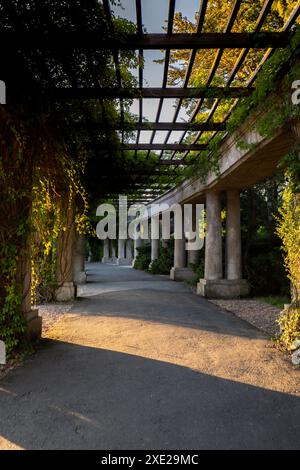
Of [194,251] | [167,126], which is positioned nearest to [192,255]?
[194,251]

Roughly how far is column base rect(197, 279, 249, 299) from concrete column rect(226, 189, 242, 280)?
197mm

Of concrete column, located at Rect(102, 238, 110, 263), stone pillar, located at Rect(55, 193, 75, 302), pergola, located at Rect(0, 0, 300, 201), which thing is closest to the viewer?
pergola, located at Rect(0, 0, 300, 201)

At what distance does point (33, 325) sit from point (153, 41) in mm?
3870

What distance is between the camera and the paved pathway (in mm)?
2264

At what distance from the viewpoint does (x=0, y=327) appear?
3820 mm

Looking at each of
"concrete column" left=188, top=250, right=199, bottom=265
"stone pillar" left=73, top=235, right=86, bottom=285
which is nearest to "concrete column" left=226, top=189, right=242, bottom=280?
"concrete column" left=188, top=250, right=199, bottom=265

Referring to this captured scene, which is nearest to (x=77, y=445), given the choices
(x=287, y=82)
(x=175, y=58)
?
(x=287, y=82)

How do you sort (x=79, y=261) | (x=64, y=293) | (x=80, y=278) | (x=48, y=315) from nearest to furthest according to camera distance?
(x=48, y=315), (x=64, y=293), (x=79, y=261), (x=80, y=278)

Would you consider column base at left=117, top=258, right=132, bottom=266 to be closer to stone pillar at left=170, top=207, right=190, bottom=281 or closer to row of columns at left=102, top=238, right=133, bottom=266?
row of columns at left=102, top=238, right=133, bottom=266

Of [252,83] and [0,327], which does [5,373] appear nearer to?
[0,327]

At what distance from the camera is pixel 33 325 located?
15.0ft

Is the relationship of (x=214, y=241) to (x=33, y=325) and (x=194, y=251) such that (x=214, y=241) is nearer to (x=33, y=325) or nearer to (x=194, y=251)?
(x=194, y=251)

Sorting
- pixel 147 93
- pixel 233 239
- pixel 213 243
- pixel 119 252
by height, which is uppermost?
pixel 147 93

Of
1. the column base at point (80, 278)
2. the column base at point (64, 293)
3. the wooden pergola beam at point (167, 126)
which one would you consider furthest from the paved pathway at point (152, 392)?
the column base at point (80, 278)
